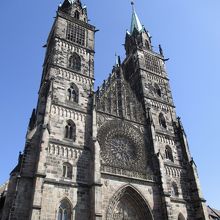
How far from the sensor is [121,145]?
76.9 feet

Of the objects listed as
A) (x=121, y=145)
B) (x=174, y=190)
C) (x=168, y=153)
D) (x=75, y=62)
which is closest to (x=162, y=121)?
(x=168, y=153)

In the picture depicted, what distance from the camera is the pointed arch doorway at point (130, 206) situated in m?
20.0

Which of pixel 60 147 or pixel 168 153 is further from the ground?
pixel 168 153

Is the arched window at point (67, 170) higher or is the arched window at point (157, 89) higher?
the arched window at point (157, 89)

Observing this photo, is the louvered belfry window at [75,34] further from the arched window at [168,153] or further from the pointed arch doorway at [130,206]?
the pointed arch doorway at [130,206]

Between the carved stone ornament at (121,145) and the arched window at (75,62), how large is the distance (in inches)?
256

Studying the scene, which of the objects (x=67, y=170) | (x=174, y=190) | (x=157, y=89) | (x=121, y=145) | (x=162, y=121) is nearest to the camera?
(x=67, y=170)

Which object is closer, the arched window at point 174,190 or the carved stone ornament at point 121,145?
the carved stone ornament at point 121,145

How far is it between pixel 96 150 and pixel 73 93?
6323mm

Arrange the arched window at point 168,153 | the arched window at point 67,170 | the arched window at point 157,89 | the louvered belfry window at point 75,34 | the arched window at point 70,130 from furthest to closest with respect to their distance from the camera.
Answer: the arched window at point 157,89
the louvered belfry window at point 75,34
the arched window at point 168,153
the arched window at point 70,130
the arched window at point 67,170

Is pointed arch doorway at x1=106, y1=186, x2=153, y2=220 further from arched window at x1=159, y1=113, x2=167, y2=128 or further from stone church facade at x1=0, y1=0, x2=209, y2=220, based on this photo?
arched window at x1=159, y1=113, x2=167, y2=128

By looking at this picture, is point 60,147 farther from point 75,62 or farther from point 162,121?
point 162,121

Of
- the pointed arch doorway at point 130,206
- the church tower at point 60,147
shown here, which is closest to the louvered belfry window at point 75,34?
the church tower at point 60,147

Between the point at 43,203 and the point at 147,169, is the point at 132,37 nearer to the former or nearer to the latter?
the point at 147,169
